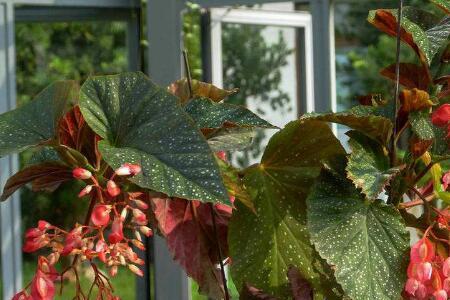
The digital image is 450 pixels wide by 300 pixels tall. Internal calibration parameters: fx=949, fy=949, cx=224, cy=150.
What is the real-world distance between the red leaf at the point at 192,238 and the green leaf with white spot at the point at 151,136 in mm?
149

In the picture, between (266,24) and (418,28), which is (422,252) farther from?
(266,24)

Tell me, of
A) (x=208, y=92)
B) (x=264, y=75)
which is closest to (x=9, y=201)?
(x=264, y=75)

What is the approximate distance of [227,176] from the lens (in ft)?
2.96

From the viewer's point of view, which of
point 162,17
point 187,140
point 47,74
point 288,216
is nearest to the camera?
point 187,140

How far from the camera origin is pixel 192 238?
994mm

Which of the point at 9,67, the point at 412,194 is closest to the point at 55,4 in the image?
the point at 9,67

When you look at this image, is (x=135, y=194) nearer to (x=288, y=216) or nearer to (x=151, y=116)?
(x=151, y=116)

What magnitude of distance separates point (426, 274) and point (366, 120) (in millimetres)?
151

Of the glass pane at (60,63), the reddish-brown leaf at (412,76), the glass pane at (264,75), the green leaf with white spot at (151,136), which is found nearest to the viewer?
the green leaf with white spot at (151,136)

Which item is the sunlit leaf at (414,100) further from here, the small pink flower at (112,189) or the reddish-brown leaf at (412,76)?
the small pink flower at (112,189)

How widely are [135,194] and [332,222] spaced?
0.19 m

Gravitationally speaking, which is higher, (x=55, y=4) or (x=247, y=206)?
(x=55, y=4)

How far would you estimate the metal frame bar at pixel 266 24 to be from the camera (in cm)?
359

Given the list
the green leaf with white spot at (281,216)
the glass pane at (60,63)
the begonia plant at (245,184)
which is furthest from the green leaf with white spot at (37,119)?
the glass pane at (60,63)
